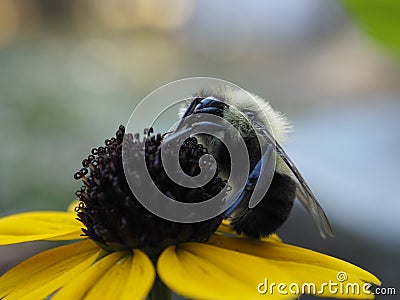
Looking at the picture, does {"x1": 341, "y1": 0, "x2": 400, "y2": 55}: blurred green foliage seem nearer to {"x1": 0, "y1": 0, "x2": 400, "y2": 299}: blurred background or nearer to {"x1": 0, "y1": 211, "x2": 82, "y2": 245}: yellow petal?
{"x1": 0, "y1": 0, "x2": 400, "y2": 299}: blurred background

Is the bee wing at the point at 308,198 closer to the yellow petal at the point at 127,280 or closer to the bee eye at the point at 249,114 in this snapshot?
the bee eye at the point at 249,114

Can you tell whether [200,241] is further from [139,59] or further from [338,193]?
[139,59]

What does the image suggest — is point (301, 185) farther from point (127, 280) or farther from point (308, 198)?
point (127, 280)

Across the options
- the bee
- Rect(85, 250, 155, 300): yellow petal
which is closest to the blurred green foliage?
the bee

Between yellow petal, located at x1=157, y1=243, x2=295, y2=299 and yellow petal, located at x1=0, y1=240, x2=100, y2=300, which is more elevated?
yellow petal, located at x1=157, y1=243, x2=295, y2=299

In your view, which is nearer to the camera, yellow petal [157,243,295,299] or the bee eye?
yellow petal [157,243,295,299]

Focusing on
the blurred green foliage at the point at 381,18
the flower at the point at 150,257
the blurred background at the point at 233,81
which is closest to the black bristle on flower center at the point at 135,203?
the flower at the point at 150,257

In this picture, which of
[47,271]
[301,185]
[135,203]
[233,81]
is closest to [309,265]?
[301,185]

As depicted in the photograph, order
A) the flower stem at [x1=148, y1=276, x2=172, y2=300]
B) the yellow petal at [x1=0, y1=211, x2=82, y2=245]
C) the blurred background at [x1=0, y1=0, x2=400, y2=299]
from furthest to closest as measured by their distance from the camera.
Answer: the blurred background at [x1=0, y1=0, x2=400, y2=299], the yellow petal at [x1=0, y1=211, x2=82, y2=245], the flower stem at [x1=148, y1=276, x2=172, y2=300]
